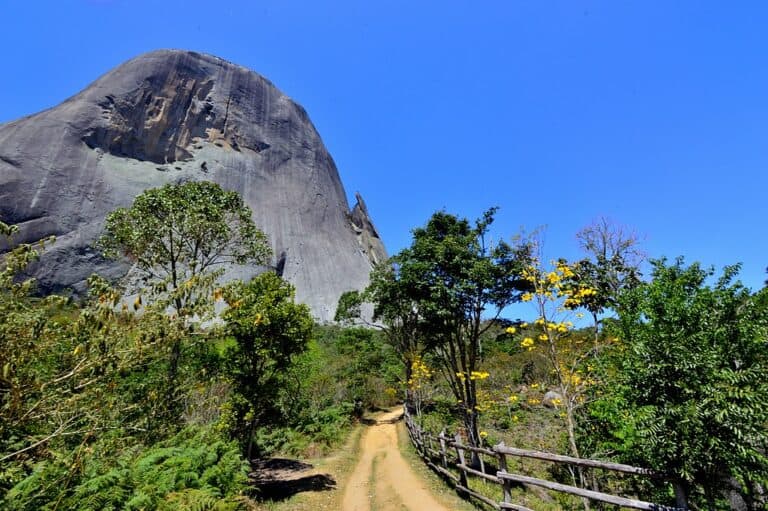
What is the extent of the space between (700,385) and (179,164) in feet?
202

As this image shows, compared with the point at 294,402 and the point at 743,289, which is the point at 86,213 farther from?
the point at 743,289

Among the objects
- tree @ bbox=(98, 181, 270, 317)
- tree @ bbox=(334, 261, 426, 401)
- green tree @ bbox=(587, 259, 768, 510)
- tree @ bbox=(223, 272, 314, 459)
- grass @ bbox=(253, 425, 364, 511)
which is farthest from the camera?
tree @ bbox=(334, 261, 426, 401)

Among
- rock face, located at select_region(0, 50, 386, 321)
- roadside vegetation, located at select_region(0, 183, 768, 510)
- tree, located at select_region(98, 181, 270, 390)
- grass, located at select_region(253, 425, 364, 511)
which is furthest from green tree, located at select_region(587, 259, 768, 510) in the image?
rock face, located at select_region(0, 50, 386, 321)

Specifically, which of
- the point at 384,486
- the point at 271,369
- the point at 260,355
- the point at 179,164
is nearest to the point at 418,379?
the point at 384,486

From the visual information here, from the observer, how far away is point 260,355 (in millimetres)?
9555

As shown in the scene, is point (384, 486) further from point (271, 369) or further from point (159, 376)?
point (159, 376)

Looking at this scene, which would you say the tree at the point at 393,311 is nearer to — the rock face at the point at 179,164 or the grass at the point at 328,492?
the grass at the point at 328,492

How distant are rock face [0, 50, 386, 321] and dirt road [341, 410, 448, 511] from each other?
116ft

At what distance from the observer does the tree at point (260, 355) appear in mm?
9500

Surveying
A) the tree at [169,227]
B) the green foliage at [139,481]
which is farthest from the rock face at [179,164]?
the green foliage at [139,481]

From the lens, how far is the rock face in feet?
141

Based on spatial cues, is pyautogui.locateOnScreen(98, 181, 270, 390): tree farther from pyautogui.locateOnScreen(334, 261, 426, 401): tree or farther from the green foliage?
pyautogui.locateOnScreen(334, 261, 426, 401): tree

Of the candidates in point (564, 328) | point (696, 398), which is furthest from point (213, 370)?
point (696, 398)

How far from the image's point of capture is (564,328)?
21.5 ft
